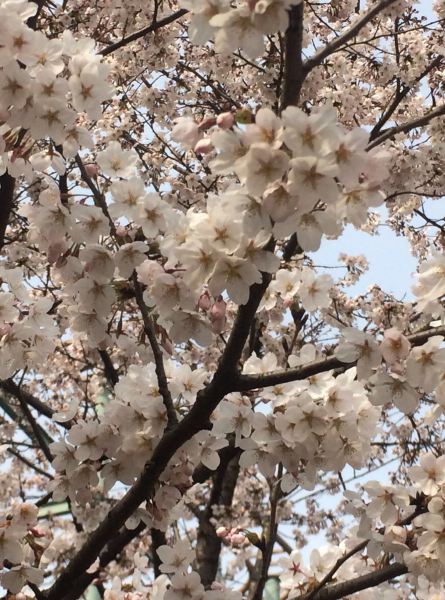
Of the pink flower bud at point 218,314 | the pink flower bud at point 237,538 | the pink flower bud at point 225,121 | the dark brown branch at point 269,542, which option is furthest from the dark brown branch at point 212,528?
the pink flower bud at point 225,121

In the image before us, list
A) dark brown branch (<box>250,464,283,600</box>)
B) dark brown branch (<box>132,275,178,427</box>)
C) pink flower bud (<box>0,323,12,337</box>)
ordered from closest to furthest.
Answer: dark brown branch (<box>132,275,178,427</box>) → pink flower bud (<box>0,323,12,337</box>) → dark brown branch (<box>250,464,283,600</box>)

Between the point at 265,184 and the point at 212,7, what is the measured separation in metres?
0.53

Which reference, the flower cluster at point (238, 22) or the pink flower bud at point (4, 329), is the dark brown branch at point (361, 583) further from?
the flower cluster at point (238, 22)

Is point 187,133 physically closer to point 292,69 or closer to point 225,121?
point 225,121

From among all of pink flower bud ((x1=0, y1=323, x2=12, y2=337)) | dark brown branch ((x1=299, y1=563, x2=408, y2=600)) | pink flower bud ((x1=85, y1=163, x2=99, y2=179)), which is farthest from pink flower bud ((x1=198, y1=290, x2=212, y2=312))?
dark brown branch ((x1=299, y1=563, x2=408, y2=600))

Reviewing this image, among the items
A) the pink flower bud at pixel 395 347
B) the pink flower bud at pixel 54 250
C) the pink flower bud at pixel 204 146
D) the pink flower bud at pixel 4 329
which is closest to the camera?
the pink flower bud at pixel 204 146

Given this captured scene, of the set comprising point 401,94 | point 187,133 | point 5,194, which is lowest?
point 187,133

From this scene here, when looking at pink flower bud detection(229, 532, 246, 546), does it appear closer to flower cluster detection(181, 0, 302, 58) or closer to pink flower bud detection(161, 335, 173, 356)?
pink flower bud detection(161, 335, 173, 356)

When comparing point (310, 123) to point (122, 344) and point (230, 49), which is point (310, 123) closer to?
point (230, 49)

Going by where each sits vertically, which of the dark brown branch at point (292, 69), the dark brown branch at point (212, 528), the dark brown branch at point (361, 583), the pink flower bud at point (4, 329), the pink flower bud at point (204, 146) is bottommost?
the dark brown branch at point (361, 583)

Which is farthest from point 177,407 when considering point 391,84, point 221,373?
point 391,84

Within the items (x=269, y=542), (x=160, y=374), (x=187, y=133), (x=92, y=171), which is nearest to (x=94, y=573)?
(x=269, y=542)

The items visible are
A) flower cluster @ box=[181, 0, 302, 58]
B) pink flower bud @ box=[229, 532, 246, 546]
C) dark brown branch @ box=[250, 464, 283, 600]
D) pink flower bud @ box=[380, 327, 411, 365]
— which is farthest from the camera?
pink flower bud @ box=[229, 532, 246, 546]

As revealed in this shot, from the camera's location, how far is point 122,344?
306 centimetres
